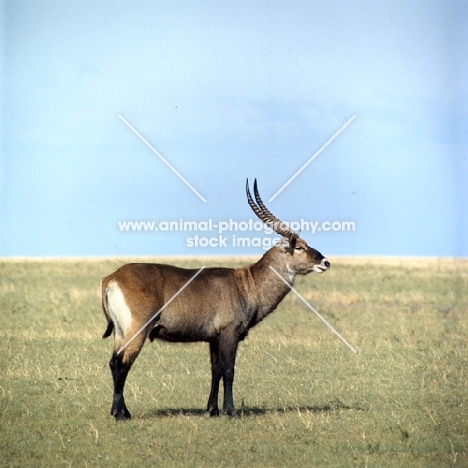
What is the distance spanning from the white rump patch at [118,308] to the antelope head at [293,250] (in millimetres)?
2248

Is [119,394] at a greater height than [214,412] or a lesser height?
greater

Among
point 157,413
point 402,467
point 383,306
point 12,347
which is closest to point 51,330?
point 12,347

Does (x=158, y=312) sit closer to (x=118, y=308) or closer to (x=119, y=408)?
(x=118, y=308)

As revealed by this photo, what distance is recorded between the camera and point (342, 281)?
107ft

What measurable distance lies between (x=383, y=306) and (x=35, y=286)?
12.2m

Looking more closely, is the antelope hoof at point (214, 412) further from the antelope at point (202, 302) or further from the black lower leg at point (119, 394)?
the black lower leg at point (119, 394)

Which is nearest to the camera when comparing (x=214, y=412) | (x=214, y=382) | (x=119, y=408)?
(x=119, y=408)

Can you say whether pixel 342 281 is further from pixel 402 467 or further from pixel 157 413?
pixel 402 467

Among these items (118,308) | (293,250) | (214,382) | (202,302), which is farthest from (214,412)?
(293,250)

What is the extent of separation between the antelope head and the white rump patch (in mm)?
2248

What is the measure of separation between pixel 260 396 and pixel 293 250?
6.83ft

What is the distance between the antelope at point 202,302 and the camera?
1002 centimetres

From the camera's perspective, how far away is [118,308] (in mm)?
10070

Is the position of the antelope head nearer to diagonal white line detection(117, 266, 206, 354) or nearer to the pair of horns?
the pair of horns
